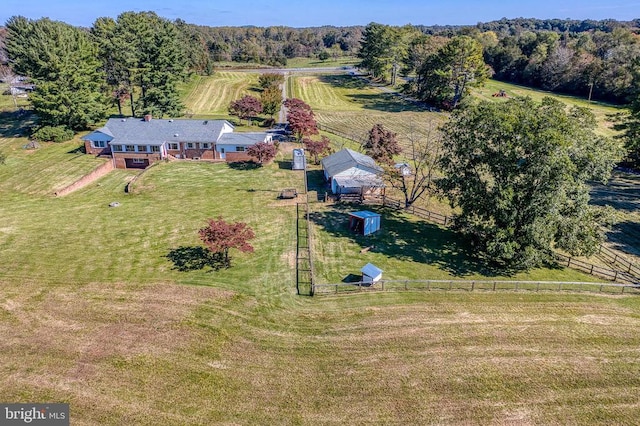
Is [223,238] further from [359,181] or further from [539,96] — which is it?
[539,96]

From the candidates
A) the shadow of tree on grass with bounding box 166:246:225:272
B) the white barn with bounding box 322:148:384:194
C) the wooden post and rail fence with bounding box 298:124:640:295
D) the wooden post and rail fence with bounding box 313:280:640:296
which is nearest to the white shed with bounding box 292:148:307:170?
the white barn with bounding box 322:148:384:194

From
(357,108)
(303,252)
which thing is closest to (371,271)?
(303,252)

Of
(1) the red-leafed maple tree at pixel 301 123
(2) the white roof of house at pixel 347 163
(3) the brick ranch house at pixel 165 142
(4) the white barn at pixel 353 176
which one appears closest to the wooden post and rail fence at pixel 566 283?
(4) the white barn at pixel 353 176

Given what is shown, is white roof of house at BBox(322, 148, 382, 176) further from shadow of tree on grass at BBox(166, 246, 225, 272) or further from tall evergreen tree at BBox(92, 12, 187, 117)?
tall evergreen tree at BBox(92, 12, 187, 117)

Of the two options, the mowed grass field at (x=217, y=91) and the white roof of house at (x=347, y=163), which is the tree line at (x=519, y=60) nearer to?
the mowed grass field at (x=217, y=91)

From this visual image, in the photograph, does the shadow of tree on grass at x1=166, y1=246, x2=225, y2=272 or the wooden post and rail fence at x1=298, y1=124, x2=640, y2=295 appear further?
the shadow of tree on grass at x1=166, y1=246, x2=225, y2=272

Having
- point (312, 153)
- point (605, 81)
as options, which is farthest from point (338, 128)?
point (605, 81)

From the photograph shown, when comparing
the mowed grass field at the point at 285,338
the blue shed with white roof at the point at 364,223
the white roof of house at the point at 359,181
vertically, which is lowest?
the mowed grass field at the point at 285,338
